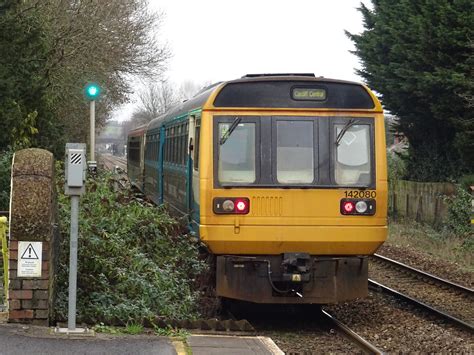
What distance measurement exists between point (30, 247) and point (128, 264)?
8.40ft

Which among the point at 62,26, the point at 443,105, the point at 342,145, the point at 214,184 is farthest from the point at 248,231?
the point at 62,26

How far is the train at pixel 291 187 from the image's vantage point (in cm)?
909

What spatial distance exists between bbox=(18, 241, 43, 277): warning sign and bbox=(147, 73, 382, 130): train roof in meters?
2.93

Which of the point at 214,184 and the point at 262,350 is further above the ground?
the point at 214,184

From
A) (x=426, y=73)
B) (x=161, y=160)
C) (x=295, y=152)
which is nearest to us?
(x=295, y=152)

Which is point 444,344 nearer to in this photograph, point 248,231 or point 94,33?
point 248,231

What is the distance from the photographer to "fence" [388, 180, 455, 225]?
24.0 metres

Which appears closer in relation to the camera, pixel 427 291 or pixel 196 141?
pixel 196 141

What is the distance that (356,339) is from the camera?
28.0ft

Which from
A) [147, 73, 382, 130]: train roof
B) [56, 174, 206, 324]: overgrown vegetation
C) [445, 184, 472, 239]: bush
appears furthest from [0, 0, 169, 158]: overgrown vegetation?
[445, 184, 472, 239]: bush

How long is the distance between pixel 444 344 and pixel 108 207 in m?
5.18

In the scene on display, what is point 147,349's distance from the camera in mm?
6500

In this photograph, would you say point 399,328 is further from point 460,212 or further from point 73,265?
point 460,212

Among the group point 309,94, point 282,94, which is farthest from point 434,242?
point 282,94
